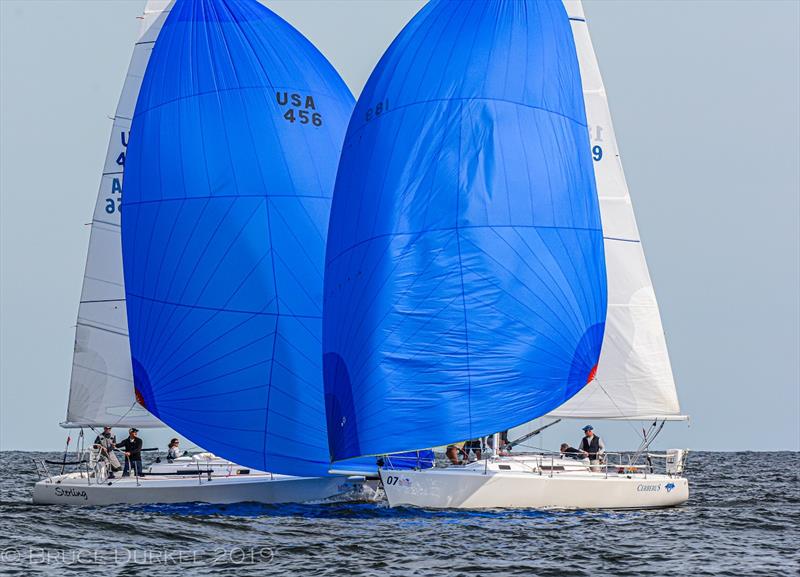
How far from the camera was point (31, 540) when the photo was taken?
2073 centimetres

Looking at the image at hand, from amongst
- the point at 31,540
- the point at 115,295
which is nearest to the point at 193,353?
the point at 115,295

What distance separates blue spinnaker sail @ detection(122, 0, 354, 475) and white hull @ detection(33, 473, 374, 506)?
0.43 m

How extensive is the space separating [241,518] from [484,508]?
4241 millimetres

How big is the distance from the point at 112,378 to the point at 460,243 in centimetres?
954

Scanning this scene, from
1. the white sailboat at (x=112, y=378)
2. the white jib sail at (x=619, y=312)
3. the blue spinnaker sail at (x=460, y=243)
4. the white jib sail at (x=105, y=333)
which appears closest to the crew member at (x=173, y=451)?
the white sailboat at (x=112, y=378)

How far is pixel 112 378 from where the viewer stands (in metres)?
29.4

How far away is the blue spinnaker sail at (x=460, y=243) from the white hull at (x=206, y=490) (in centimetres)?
250

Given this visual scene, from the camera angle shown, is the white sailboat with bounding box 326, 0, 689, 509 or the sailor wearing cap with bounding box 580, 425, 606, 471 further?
the sailor wearing cap with bounding box 580, 425, 606, 471

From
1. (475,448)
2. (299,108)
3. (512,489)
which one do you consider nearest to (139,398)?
(299,108)

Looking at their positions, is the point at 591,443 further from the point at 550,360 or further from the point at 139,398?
the point at 139,398

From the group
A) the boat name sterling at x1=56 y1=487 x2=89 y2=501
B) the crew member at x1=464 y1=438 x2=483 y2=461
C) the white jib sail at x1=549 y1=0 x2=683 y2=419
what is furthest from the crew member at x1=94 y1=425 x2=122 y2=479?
the white jib sail at x1=549 y1=0 x2=683 y2=419

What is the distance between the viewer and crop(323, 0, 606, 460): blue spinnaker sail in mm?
23531

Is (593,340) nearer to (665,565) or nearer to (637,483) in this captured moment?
(637,483)

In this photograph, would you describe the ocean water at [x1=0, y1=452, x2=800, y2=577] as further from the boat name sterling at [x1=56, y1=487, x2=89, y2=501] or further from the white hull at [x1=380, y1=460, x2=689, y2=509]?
the boat name sterling at [x1=56, y1=487, x2=89, y2=501]
